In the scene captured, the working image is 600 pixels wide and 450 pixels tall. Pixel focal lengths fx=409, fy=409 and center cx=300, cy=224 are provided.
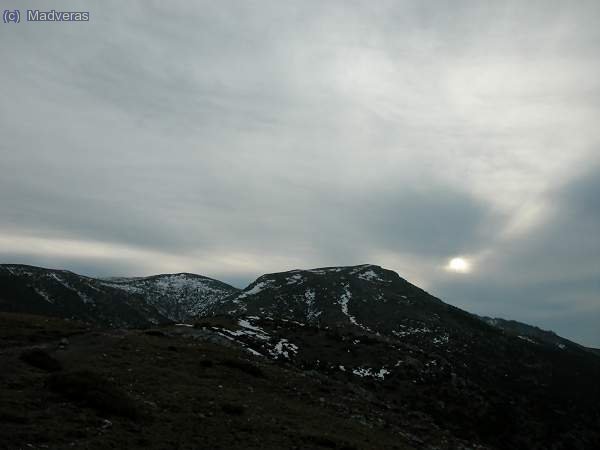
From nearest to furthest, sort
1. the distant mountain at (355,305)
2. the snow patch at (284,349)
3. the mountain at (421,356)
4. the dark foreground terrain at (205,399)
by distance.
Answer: the dark foreground terrain at (205,399)
the mountain at (421,356)
the snow patch at (284,349)
the distant mountain at (355,305)

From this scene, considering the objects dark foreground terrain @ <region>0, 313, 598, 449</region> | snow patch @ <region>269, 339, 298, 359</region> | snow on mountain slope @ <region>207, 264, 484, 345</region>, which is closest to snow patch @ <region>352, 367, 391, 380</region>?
dark foreground terrain @ <region>0, 313, 598, 449</region>

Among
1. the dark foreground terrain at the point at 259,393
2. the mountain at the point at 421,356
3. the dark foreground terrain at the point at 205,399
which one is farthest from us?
the mountain at the point at 421,356

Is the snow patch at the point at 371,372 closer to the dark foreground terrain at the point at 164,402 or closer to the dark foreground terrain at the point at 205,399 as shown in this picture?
the dark foreground terrain at the point at 205,399

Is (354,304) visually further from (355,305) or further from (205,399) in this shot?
(205,399)

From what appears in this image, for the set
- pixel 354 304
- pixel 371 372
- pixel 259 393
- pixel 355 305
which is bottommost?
pixel 371 372

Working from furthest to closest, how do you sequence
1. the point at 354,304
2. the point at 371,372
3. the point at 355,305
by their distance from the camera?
the point at 354,304 → the point at 355,305 → the point at 371,372

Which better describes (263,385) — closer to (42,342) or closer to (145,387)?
(145,387)

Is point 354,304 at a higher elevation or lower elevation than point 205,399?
higher

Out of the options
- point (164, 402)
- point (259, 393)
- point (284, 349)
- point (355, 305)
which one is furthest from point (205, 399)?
point (355, 305)

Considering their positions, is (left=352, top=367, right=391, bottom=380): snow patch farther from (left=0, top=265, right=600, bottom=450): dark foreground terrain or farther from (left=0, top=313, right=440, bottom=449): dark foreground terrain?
(left=0, top=313, right=440, bottom=449): dark foreground terrain

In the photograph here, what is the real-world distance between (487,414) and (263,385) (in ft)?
130

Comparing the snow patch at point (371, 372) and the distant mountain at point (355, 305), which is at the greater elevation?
the distant mountain at point (355, 305)

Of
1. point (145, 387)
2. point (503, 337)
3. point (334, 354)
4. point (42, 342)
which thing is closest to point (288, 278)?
point (503, 337)

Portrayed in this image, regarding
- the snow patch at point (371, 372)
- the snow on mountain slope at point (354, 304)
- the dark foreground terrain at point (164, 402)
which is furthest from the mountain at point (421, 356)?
the dark foreground terrain at point (164, 402)
